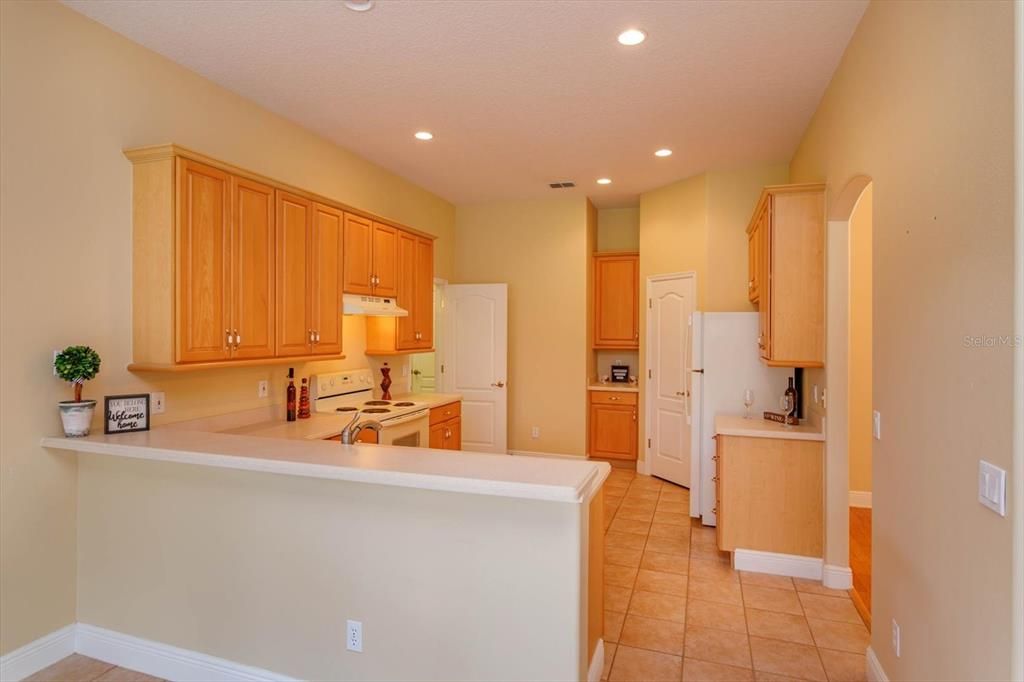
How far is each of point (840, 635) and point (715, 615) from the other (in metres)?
0.59

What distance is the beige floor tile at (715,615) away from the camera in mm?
2807

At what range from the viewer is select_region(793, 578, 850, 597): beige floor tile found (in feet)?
10.4

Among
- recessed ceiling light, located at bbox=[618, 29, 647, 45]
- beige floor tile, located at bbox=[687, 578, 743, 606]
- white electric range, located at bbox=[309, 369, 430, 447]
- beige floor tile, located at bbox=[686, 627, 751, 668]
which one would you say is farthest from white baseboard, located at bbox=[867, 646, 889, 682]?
recessed ceiling light, located at bbox=[618, 29, 647, 45]

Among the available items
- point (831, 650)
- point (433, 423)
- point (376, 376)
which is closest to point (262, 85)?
point (376, 376)

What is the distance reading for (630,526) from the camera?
4.29m

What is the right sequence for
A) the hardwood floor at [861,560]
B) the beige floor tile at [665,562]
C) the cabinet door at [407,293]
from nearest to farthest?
the hardwood floor at [861,560]
the beige floor tile at [665,562]
the cabinet door at [407,293]

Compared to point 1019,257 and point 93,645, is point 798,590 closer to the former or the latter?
point 1019,257

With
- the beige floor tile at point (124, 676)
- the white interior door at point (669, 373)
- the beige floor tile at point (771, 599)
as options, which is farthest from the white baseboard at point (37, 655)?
the white interior door at point (669, 373)

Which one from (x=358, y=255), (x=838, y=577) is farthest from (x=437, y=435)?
(x=838, y=577)

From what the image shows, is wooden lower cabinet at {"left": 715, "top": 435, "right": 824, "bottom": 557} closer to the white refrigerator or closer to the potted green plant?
the white refrigerator

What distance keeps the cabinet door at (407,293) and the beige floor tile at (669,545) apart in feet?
8.43

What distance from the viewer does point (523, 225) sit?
6.23 metres

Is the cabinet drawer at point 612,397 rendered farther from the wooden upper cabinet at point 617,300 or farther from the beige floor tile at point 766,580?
the beige floor tile at point 766,580

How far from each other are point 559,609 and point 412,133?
3.52 meters
